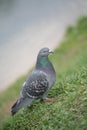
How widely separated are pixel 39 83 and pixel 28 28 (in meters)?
11.6

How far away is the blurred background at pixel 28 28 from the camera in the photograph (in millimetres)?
16312

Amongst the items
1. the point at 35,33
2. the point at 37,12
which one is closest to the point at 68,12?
the point at 37,12

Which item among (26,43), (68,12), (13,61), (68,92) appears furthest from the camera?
(68,12)

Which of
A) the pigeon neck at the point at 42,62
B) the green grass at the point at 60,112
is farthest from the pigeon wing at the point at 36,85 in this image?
the green grass at the point at 60,112

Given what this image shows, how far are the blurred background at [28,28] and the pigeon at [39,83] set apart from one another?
7002mm

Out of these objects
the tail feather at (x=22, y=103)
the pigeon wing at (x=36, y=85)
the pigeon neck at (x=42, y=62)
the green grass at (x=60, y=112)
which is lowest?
the green grass at (x=60, y=112)

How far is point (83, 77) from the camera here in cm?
813

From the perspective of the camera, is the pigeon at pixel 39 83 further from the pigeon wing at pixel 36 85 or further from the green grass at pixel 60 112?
the green grass at pixel 60 112

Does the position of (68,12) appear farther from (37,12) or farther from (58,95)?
(58,95)

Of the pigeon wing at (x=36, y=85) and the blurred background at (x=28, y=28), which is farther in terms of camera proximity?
the blurred background at (x=28, y=28)

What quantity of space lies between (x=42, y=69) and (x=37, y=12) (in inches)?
517

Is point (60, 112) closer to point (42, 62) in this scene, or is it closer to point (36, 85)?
point (36, 85)

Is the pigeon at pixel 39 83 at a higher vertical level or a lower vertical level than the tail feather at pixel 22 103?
higher

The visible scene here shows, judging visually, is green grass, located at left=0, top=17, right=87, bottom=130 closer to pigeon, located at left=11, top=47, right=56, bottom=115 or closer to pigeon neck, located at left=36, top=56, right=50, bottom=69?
pigeon, located at left=11, top=47, right=56, bottom=115
